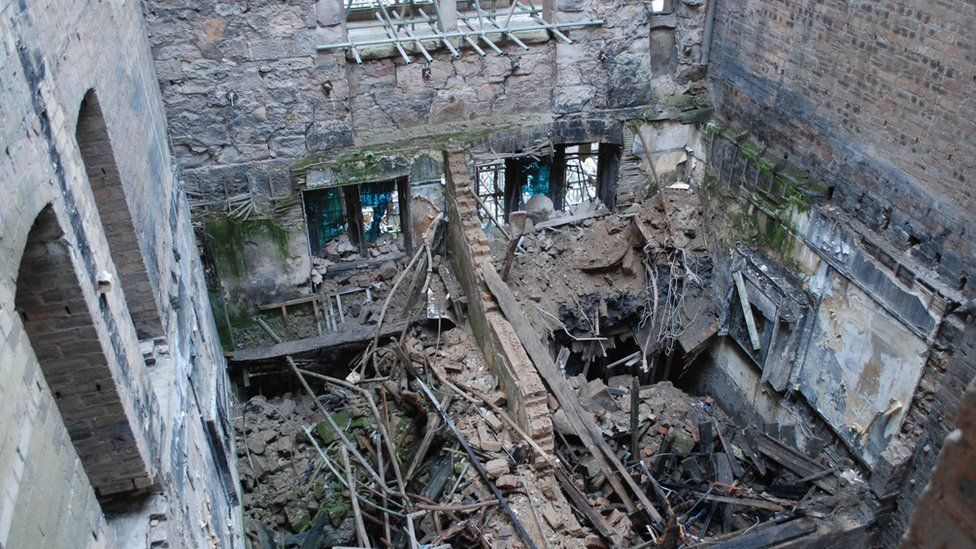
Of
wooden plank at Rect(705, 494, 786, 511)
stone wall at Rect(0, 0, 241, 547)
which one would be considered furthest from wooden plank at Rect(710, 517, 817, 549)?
stone wall at Rect(0, 0, 241, 547)

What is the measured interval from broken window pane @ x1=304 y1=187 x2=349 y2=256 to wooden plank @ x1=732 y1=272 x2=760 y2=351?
5107 mm

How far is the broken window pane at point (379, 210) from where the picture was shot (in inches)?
383

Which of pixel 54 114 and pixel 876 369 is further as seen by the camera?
pixel 876 369

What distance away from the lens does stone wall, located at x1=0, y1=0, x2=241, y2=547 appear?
2.93m

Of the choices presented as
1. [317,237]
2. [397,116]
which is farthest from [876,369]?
[317,237]

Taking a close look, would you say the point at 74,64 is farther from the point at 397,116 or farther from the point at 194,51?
the point at 397,116

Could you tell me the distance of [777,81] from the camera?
8750mm

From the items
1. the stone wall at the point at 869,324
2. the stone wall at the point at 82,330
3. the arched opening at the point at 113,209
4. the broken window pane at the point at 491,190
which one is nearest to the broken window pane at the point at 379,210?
the broken window pane at the point at 491,190

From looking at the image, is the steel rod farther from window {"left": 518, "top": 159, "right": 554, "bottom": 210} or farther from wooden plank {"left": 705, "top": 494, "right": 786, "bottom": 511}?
wooden plank {"left": 705, "top": 494, "right": 786, "bottom": 511}

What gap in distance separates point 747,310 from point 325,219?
218 inches

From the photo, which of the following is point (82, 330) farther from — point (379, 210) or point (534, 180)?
point (534, 180)

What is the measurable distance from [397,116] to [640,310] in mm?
4152

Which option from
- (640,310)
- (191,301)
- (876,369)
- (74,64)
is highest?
(74,64)

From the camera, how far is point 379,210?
9938 millimetres
